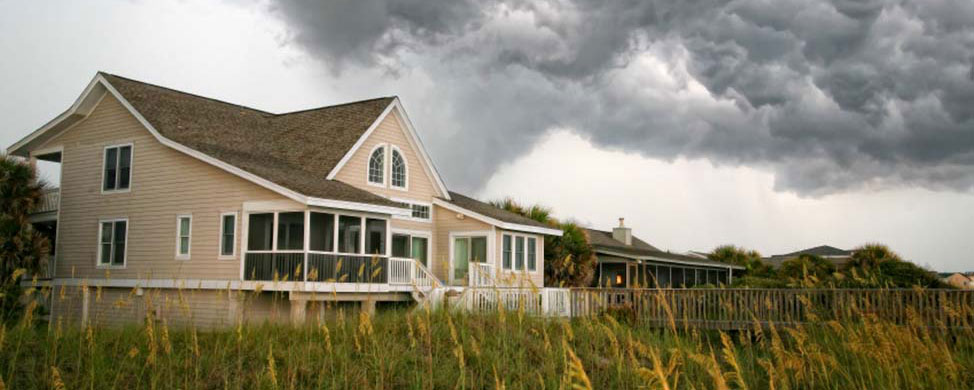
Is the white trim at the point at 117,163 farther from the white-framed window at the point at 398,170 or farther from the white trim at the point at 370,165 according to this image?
the white-framed window at the point at 398,170

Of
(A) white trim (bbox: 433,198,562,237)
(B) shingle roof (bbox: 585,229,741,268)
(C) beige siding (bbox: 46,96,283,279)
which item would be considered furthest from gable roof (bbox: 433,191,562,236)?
(C) beige siding (bbox: 46,96,283,279)

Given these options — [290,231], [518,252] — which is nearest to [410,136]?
[518,252]

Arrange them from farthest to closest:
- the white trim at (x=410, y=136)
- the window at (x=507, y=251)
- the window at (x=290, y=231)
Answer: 1. the window at (x=507, y=251)
2. the white trim at (x=410, y=136)
3. the window at (x=290, y=231)

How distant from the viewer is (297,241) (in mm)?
25469

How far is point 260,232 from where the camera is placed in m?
24.9

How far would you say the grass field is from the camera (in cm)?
970

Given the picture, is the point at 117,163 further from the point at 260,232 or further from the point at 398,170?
the point at 398,170

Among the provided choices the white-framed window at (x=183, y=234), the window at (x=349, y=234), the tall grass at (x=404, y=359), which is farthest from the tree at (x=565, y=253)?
the tall grass at (x=404, y=359)

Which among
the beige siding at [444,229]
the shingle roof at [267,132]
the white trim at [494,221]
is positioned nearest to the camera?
the shingle roof at [267,132]

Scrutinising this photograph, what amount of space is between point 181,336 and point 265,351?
225 cm

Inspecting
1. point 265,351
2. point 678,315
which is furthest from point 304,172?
point 265,351

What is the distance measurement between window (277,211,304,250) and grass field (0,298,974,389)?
457 inches

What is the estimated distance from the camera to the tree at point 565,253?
34875 mm

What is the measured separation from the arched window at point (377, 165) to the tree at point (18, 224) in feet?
34.2
